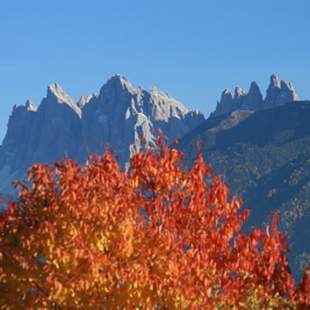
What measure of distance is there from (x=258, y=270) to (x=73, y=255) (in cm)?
1405

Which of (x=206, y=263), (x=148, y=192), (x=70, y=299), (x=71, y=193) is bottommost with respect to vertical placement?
(x=70, y=299)

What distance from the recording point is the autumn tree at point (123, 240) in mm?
26875

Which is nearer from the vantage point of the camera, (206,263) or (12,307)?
(12,307)

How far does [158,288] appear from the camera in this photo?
1083 inches

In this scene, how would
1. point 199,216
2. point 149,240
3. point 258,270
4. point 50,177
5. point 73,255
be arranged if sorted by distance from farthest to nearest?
1. point 258,270
2. point 199,216
3. point 50,177
4. point 149,240
5. point 73,255

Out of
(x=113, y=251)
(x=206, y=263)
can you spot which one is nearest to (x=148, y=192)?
(x=206, y=263)

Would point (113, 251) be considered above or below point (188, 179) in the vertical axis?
below

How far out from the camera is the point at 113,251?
27.7 meters

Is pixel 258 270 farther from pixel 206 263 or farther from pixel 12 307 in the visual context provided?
pixel 12 307

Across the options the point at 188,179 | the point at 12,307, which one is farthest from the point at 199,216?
the point at 12,307

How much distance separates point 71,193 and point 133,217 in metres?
2.44

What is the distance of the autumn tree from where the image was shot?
88.2 ft

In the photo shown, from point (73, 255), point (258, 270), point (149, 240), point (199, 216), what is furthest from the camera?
point (258, 270)

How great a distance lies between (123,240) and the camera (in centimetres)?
2752
